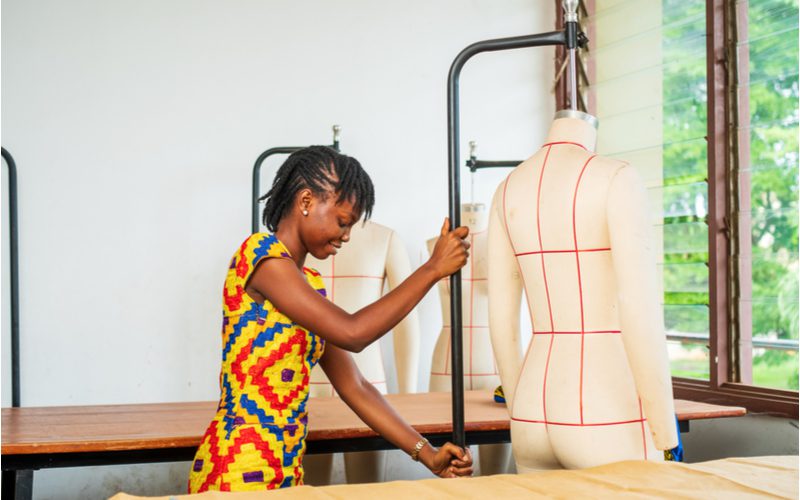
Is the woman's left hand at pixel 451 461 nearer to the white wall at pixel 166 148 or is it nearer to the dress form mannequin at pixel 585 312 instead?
the dress form mannequin at pixel 585 312

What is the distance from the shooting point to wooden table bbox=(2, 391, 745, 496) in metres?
2.29

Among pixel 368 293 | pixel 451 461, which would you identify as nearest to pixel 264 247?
pixel 451 461

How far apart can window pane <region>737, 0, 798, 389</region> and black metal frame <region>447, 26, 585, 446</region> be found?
2.02m

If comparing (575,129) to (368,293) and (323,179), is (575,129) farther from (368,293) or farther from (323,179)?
(368,293)

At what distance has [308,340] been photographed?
6.10 ft

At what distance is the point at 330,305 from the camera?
1772mm

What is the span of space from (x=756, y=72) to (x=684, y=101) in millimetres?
439

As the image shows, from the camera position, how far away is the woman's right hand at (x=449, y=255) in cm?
181

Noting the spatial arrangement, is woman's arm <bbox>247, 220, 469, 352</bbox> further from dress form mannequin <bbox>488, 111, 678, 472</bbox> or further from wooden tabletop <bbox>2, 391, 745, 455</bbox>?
wooden tabletop <bbox>2, 391, 745, 455</bbox>

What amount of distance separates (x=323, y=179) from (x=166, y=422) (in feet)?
3.80

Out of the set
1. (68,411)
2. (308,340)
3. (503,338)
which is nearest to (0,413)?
(68,411)

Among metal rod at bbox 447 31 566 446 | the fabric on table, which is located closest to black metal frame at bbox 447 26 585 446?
metal rod at bbox 447 31 566 446

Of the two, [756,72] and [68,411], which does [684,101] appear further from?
[68,411]

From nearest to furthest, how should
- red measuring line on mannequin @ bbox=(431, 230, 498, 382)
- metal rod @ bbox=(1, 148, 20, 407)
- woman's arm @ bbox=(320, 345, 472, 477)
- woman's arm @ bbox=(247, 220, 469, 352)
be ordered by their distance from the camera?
woman's arm @ bbox=(247, 220, 469, 352)
woman's arm @ bbox=(320, 345, 472, 477)
metal rod @ bbox=(1, 148, 20, 407)
red measuring line on mannequin @ bbox=(431, 230, 498, 382)
